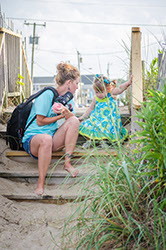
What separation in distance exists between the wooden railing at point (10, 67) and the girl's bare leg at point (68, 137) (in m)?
1.85

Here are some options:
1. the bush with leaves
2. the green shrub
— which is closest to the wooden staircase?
the green shrub

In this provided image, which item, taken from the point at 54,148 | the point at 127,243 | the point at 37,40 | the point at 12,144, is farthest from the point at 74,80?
the point at 37,40

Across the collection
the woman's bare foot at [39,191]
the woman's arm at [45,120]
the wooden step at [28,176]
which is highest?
the woman's arm at [45,120]

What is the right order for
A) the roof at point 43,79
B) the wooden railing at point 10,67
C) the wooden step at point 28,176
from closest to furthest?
the wooden step at point 28,176 < the wooden railing at point 10,67 < the roof at point 43,79

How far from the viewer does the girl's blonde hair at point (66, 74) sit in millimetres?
3533

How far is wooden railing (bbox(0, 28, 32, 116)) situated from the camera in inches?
207

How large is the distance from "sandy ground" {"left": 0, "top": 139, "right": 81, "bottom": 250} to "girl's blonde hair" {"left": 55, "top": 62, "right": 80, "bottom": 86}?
3.79 ft

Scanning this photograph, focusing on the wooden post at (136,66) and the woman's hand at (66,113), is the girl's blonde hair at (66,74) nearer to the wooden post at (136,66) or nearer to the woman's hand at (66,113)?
the woman's hand at (66,113)

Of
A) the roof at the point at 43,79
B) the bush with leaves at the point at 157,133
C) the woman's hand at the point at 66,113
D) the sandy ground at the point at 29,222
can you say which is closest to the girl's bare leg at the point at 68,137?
the woman's hand at the point at 66,113

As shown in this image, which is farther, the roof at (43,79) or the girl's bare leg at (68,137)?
the roof at (43,79)

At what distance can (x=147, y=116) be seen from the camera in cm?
177

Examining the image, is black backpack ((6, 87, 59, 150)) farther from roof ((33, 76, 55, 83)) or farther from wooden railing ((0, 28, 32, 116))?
roof ((33, 76, 55, 83))

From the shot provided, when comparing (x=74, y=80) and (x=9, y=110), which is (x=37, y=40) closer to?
(x=9, y=110)

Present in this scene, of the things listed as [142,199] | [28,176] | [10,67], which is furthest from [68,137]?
[10,67]
